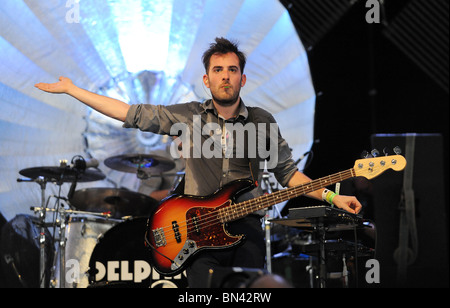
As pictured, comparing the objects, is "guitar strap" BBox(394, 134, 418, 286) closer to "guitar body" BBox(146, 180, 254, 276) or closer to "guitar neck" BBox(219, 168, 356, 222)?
"guitar neck" BBox(219, 168, 356, 222)

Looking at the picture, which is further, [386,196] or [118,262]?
[386,196]

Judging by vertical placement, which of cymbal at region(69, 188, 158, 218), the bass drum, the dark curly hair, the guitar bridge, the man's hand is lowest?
the bass drum

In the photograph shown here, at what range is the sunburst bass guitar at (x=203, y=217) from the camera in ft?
10.2

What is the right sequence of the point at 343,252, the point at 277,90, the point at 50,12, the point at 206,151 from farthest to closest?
the point at 277,90 < the point at 50,12 < the point at 343,252 < the point at 206,151

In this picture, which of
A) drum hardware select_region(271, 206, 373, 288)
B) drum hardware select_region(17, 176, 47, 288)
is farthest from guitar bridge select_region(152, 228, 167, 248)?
drum hardware select_region(17, 176, 47, 288)

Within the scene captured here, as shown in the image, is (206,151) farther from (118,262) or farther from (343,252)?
(118,262)

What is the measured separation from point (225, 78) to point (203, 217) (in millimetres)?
895

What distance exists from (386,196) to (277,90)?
260 cm

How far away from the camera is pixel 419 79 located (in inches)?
280

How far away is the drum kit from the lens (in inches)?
208

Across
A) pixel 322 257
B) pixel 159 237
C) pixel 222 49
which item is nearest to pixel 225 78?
pixel 222 49

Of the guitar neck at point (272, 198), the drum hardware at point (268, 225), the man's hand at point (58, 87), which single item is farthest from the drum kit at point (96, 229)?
the guitar neck at point (272, 198)

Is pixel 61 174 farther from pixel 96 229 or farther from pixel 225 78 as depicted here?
pixel 225 78

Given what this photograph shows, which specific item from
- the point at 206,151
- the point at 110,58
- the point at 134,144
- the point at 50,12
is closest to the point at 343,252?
the point at 206,151
